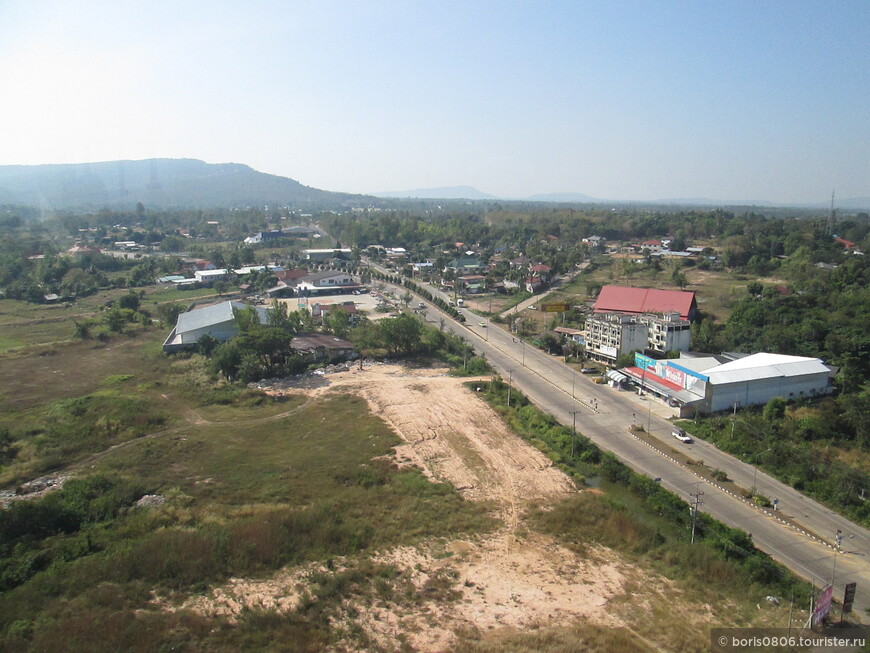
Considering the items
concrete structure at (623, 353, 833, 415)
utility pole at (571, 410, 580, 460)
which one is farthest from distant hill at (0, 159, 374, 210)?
concrete structure at (623, 353, 833, 415)

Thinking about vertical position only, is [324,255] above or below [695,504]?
above

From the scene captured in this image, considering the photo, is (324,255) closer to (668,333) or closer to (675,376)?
(668,333)

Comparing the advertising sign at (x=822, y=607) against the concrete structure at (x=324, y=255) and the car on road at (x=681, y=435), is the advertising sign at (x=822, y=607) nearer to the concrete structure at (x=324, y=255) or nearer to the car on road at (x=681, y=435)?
the car on road at (x=681, y=435)

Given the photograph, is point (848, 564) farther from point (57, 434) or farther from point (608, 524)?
point (57, 434)

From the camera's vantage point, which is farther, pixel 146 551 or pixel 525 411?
pixel 525 411

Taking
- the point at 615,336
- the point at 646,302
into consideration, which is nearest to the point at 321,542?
the point at 615,336

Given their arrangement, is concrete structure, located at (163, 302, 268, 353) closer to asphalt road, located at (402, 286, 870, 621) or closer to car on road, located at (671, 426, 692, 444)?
asphalt road, located at (402, 286, 870, 621)

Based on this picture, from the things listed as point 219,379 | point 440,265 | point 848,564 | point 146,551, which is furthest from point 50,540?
point 440,265

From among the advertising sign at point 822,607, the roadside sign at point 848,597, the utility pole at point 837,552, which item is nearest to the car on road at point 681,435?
the utility pole at point 837,552
